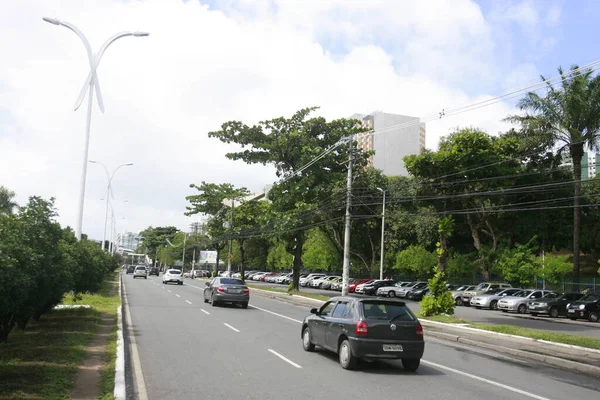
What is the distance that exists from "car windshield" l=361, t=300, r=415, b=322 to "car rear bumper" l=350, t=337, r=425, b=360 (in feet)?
1.59

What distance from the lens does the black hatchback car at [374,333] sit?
32.6 ft

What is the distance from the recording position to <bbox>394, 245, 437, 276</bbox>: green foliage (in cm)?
5188

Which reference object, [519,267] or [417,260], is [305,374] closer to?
[519,267]

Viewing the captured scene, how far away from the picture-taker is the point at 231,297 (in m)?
25.3

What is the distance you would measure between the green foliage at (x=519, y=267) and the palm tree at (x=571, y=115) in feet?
32.7

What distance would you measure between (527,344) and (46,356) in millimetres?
12610

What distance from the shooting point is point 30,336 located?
12930 millimetres

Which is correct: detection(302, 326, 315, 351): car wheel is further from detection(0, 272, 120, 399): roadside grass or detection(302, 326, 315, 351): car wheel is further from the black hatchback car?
detection(0, 272, 120, 399): roadside grass

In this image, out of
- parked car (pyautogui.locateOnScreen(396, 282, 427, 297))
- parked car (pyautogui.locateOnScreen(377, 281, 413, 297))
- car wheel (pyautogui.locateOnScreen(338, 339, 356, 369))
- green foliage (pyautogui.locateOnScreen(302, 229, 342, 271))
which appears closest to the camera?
car wheel (pyautogui.locateOnScreen(338, 339, 356, 369))

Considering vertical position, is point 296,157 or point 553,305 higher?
point 296,157

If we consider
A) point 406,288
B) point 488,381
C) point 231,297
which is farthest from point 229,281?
point 406,288

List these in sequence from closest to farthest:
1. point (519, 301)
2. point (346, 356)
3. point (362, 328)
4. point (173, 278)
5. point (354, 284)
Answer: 1. point (362, 328)
2. point (346, 356)
3. point (519, 301)
4. point (173, 278)
5. point (354, 284)

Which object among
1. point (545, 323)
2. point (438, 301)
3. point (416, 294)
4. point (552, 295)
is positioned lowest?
point (545, 323)

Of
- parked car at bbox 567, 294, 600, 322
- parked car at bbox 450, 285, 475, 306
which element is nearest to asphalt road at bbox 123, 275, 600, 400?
parked car at bbox 567, 294, 600, 322
